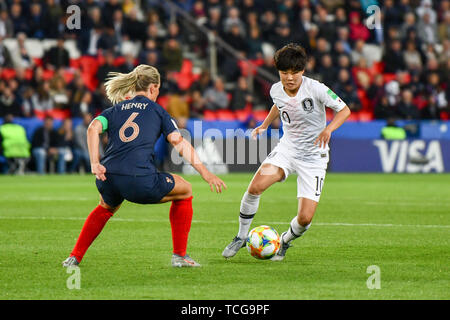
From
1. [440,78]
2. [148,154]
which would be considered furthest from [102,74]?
[148,154]

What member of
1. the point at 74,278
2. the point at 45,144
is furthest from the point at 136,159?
the point at 45,144

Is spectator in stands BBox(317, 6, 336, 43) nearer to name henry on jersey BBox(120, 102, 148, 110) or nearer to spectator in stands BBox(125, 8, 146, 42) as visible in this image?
spectator in stands BBox(125, 8, 146, 42)

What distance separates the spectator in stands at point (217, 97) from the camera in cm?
2381

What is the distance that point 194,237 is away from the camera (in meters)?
10.0

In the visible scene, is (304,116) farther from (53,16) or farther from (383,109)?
(383,109)

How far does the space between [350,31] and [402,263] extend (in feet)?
65.7

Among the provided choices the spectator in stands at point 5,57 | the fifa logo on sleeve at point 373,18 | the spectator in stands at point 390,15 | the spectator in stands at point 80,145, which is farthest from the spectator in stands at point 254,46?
the spectator in stands at point 5,57

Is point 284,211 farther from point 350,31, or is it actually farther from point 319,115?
point 350,31

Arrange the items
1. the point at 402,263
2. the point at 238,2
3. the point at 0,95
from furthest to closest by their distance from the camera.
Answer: the point at 238,2, the point at 0,95, the point at 402,263

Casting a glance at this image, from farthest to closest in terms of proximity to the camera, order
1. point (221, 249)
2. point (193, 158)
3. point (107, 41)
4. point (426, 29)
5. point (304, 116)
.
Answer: point (426, 29), point (107, 41), point (221, 249), point (304, 116), point (193, 158)

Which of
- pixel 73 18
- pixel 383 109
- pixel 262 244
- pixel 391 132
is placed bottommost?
pixel 391 132

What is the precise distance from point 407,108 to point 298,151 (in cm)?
1717

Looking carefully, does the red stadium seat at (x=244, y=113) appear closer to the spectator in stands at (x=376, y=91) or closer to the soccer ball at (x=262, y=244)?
the spectator in stands at (x=376, y=91)

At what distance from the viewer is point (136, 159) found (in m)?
7.29
